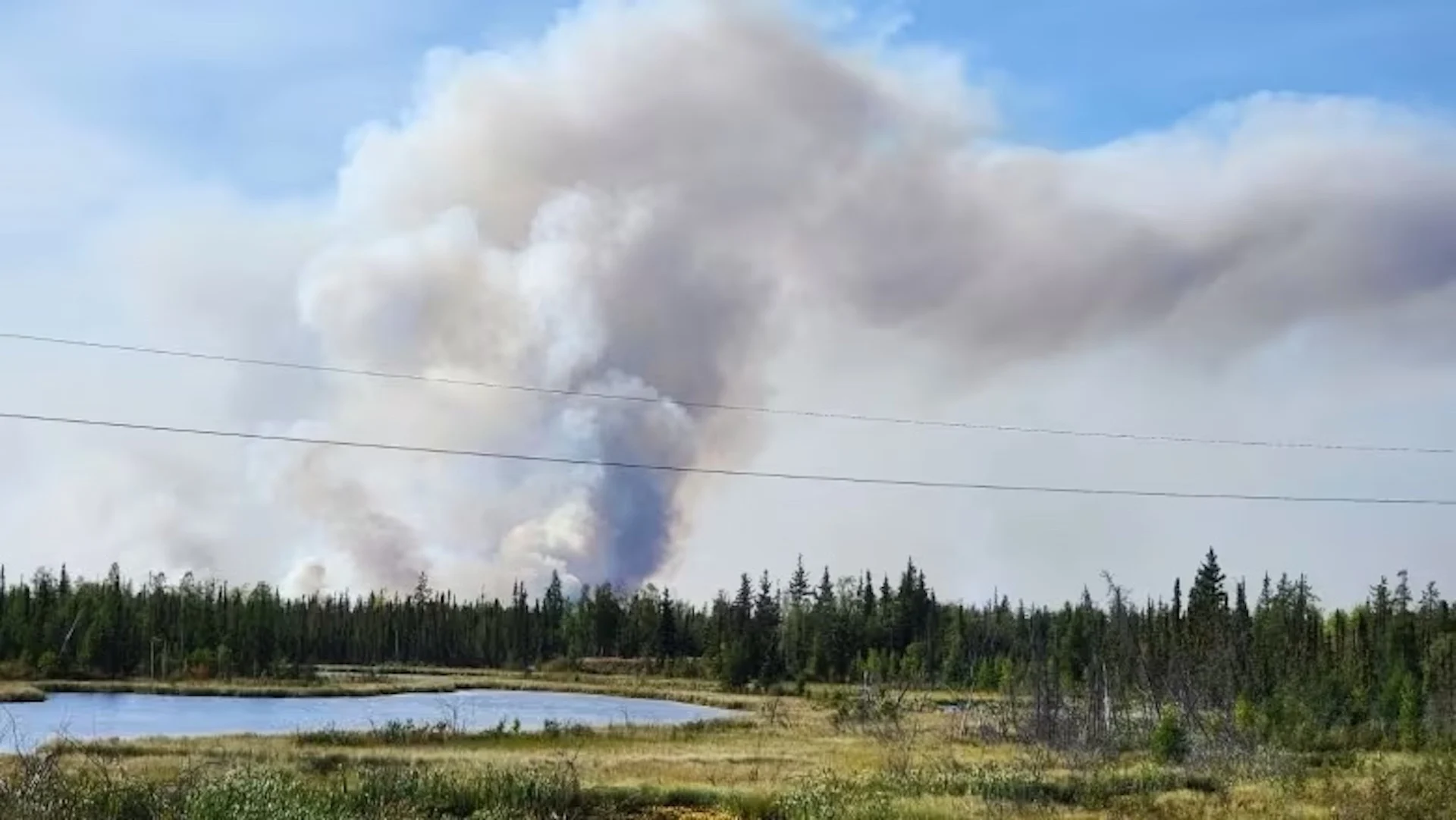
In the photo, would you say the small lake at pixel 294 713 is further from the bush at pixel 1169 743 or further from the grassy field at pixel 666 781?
the bush at pixel 1169 743

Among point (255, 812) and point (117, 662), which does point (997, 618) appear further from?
point (255, 812)

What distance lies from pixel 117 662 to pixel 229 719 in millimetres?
56261

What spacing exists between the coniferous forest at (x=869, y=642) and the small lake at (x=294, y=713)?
1602 centimetres

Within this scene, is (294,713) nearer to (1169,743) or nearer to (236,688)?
(236,688)

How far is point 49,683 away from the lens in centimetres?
9769

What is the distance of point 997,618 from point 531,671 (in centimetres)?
5031

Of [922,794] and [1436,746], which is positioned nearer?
[922,794]

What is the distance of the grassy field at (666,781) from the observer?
2111cm

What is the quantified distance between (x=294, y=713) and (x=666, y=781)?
46.2 meters

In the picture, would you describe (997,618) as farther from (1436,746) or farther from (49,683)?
(1436,746)

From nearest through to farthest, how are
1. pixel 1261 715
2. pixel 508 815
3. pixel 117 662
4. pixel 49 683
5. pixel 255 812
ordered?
pixel 255 812 < pixel 508 815 < pixel 1261 715 < pixel 49 683 < pixel 117 662

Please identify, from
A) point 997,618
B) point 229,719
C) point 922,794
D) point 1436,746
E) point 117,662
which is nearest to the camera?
point 922,794

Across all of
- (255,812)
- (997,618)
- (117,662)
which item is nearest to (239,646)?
(117,662)

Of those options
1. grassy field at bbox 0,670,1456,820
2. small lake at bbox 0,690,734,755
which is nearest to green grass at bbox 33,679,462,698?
small lake at bbox 0,690,734,755
